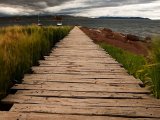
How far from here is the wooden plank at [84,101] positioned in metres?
3.92

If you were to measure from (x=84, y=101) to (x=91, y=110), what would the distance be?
373 mm

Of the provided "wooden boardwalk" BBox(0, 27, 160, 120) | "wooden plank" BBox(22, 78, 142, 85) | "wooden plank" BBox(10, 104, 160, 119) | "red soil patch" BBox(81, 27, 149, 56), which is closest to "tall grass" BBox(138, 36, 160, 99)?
"wooden boardwalk" BBox(0, 27, 160, 120)

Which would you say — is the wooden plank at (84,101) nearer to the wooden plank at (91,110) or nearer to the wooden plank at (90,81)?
the wooden plank at (91,110)

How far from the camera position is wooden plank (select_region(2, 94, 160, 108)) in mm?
3916

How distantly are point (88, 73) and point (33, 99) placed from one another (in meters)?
2.12

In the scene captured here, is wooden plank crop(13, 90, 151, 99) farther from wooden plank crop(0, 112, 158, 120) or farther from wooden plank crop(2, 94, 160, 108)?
wooden plank crop(0, 112, 158, 120)

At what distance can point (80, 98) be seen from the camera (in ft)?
13.9

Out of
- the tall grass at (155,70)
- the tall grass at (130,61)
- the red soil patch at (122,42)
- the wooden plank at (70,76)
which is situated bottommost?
the red soil patch at (122,42)

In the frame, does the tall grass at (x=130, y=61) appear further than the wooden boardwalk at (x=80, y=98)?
Yes

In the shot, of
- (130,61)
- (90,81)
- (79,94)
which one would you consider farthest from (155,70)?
(130,61)

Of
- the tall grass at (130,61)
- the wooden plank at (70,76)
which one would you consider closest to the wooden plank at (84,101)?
the wooden plank at (70,76)

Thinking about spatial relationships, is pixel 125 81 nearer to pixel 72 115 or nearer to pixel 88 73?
pixel 88 73

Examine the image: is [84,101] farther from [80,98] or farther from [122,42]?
[122,42]

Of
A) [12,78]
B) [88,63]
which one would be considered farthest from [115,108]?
[88,63]
